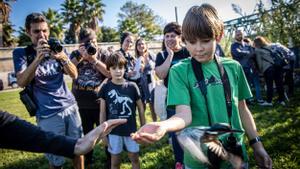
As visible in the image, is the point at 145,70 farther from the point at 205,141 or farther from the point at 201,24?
the point at 205,141

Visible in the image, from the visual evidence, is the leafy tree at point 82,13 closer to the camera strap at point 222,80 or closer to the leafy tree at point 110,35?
the leafy tree at point 110,35

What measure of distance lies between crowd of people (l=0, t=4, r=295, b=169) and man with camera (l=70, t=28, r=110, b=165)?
0.6 inches

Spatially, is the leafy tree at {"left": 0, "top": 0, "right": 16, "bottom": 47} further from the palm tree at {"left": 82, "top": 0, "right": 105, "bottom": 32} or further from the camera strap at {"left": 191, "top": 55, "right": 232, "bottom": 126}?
the camera strap at {"left": 191, "top": 55, "right": 232, "bottom": 126}

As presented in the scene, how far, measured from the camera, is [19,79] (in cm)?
318

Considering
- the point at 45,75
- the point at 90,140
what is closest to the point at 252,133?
the point at 90,140

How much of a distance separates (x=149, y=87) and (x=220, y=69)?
4180mm

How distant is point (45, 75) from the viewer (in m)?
3.28

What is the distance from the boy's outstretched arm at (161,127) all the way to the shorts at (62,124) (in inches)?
82.4

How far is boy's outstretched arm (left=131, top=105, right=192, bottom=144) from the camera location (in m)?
1.11

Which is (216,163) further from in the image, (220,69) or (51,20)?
(51,20)

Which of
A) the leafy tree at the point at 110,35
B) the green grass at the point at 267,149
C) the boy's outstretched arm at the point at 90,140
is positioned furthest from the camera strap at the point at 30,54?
the leafy tree at the point at 110,35

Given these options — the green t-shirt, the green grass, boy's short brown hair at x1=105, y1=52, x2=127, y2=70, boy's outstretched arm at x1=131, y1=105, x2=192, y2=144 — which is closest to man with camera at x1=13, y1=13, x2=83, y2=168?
boy's short brown hair at x1=105, y1=52, x2=127, y2=70

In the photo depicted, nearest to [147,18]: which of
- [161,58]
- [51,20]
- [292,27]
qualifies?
[51,20]

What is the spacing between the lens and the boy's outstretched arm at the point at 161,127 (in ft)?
3.63
